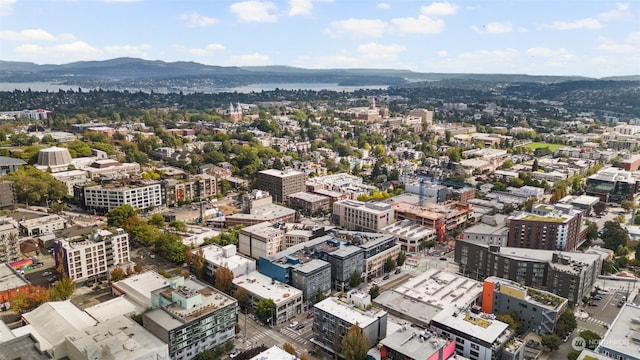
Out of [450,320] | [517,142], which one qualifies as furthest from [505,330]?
[517,142]

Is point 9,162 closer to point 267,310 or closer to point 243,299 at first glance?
point 243,299

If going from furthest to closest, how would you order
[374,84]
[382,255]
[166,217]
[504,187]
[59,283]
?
[374,84] → [504,187] → [166,217] → [382,255] → [59,283]

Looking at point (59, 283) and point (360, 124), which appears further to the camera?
point (360, 124)

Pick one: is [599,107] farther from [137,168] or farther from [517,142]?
[137,168]

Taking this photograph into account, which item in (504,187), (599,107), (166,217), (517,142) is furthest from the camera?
(599,107)

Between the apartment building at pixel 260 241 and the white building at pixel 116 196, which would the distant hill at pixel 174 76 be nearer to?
the white building at pixel 116 196

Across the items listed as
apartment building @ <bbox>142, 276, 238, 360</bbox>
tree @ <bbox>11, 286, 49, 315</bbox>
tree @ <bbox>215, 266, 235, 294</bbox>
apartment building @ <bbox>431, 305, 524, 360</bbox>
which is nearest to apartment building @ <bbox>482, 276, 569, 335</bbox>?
apartment building @ <bbox>431, 305, 524, 360</bbox>

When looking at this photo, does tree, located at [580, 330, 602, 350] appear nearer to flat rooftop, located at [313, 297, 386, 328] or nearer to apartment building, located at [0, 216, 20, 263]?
flat rooftop, located at [313, 297, 386, 328]
